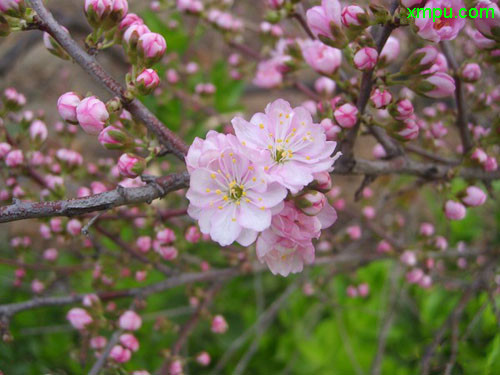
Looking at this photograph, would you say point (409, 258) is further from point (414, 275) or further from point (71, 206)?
point (71, 206)

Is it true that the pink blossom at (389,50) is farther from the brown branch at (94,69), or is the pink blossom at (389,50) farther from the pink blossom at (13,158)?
the pink blossom at (13,158)

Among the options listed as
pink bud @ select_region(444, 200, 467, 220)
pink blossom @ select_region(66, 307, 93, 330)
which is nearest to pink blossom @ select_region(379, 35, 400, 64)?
pink bud @ select_region(444, 200, 467, 220)

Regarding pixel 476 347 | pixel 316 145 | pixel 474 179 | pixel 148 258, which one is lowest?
pixel 476 347

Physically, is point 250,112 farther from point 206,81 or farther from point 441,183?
point 441,183

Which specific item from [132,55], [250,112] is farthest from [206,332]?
[250,112]

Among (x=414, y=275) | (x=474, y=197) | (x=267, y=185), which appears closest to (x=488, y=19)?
(x=474, y=197)

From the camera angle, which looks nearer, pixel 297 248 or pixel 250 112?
pixel 297 248

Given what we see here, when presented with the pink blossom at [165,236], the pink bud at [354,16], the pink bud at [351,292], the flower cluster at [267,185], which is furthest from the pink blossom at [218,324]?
the pink bud at [354,16]
